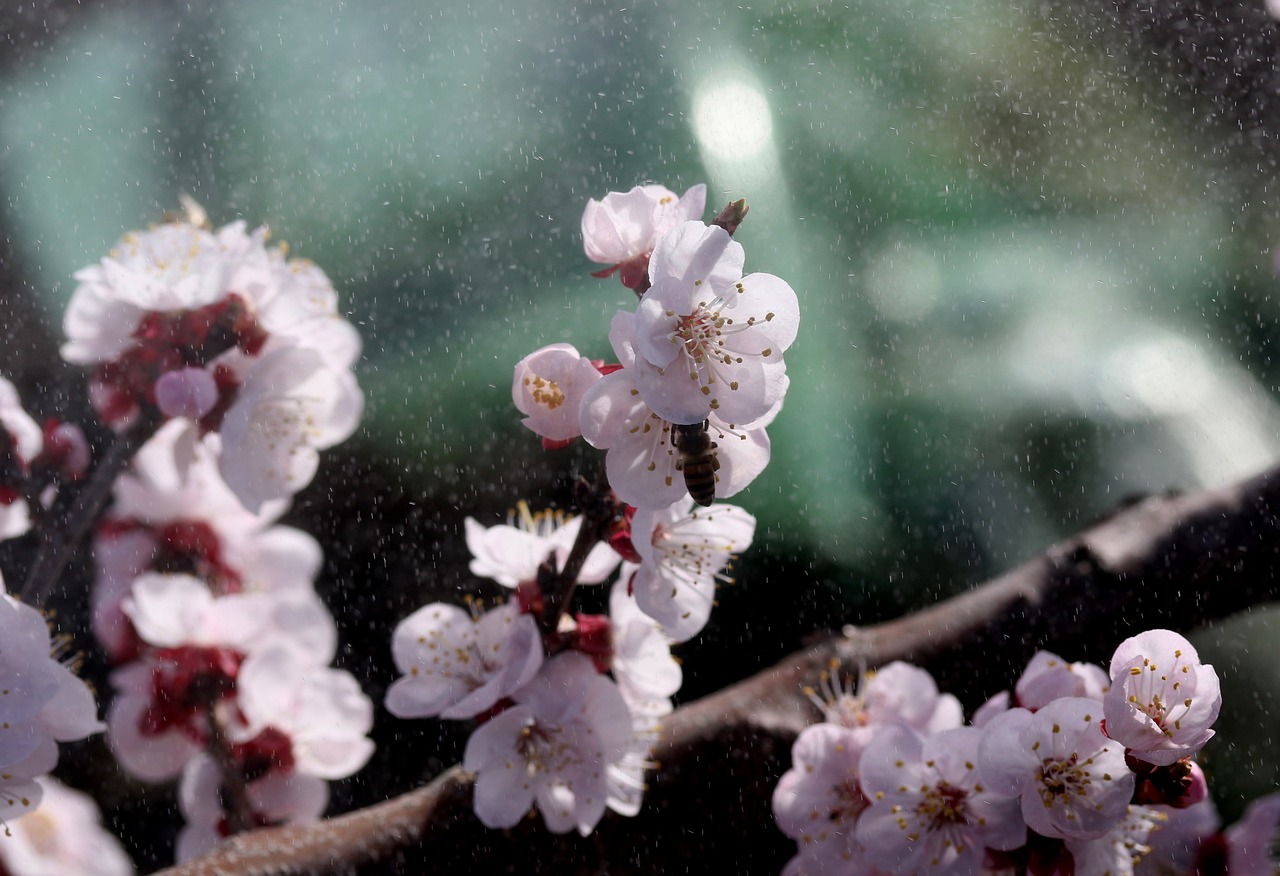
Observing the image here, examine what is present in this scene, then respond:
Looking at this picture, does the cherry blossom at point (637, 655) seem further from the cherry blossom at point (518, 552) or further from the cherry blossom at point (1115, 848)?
the cherry blossom at point (1115, 848)

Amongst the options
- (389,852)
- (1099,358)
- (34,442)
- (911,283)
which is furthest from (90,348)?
(1099,358)

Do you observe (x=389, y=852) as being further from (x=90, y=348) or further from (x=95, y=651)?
(x=95, y=651)

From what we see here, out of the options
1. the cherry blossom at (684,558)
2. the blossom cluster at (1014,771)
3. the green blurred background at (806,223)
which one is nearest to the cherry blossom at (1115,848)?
the blossom cluster at (1014,771)

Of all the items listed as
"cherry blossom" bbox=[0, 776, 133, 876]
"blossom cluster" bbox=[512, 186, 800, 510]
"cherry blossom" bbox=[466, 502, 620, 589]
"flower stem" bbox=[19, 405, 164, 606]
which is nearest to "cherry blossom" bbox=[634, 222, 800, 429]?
"blossom cluster" bbox=[512, 186, 800, 510]

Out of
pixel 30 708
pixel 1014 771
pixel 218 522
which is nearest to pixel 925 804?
pixel 1014 771

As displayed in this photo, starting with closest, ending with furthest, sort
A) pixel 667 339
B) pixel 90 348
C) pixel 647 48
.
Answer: pixel 667 339 < pixel 90 348 < pixel 647 48

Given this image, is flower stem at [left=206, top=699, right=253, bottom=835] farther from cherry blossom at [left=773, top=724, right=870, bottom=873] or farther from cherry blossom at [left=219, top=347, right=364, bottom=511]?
cherry blossom at [left=773, top=724, right=870, bottom=873]
